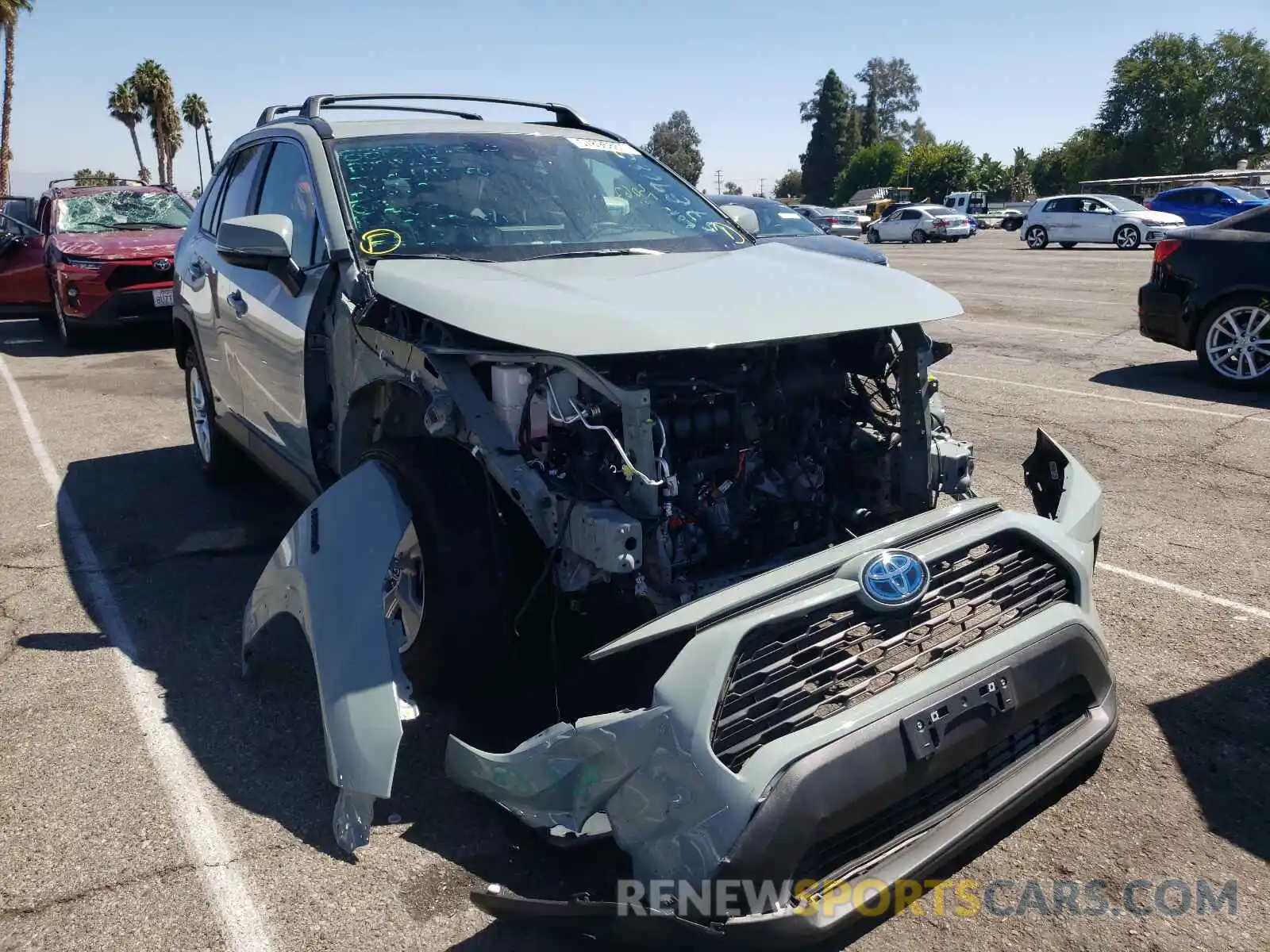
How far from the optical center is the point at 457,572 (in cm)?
305

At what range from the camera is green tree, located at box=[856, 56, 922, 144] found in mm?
117000

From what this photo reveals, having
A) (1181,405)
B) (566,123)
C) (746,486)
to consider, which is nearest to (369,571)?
(746,486)

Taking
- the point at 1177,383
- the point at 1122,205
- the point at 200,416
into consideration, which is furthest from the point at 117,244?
the point at 1122,205

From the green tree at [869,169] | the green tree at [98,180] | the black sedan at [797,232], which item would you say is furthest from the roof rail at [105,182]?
the green tree at [869,169]

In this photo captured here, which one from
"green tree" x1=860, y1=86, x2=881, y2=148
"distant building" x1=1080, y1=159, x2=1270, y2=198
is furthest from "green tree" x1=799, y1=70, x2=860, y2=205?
"distant building" x1=1080, y1=159, x2=1270, y2=198

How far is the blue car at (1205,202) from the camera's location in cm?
3025

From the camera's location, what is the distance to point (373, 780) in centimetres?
256

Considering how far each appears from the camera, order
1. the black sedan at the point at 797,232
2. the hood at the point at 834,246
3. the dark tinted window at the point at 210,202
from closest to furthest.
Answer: the dark tinted window at the point at 210,202 → the hood at the point at 834,246 → the black sedan at the point at 797,232

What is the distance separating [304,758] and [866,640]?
1936 millimetres

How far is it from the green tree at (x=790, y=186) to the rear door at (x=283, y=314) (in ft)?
396

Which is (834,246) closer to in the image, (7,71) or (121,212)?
(121,212)

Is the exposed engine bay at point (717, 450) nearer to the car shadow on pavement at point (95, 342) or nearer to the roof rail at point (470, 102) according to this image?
the roof rail at point (470, 102)

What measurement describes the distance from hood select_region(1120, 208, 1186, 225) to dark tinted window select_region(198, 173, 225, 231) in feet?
97.1

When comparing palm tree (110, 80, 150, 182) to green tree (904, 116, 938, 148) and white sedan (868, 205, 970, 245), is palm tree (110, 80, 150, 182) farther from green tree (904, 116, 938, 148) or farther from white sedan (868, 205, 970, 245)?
green tree (904, 116, 938, 148)
